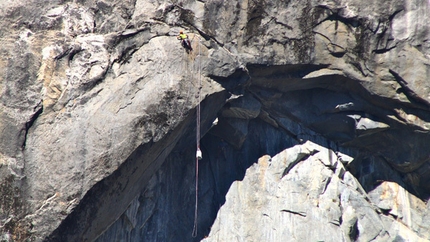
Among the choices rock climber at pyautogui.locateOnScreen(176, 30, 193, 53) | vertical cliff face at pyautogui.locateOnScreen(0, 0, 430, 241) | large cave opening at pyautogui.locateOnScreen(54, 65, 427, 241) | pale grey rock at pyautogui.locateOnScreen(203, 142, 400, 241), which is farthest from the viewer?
pale grey rock at pyautogui.locateOnScreen(203, 142, 400, 241)

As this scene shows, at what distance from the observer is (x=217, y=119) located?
19750 mm

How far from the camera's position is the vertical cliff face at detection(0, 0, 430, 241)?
54.6 ft

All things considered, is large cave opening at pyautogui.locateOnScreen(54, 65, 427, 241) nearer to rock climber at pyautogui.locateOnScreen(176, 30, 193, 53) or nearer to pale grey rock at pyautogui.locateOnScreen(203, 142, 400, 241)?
pale grey rock at pyautogui.locateOnScreen(203, 142, 400, 241)

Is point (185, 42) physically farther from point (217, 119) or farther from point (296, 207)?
point (296, 207)

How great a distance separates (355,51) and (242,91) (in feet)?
12.6

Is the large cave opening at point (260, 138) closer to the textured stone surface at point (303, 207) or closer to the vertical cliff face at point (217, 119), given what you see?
the vertical cliff face at point (217, 119)

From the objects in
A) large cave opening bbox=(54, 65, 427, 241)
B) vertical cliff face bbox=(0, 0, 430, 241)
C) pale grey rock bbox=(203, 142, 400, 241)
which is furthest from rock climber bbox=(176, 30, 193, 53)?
pale grey rock bbox=(203, 142, 400, 241)

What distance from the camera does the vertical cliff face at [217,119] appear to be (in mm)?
16641

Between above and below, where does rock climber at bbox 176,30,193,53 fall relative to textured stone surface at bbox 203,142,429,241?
above

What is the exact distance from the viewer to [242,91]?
64.2 feet

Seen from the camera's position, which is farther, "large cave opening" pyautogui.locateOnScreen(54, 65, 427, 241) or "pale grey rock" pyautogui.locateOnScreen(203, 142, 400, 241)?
"pale grey rock" pyautogui.locateOnScreen(203, 142, 400, 241)

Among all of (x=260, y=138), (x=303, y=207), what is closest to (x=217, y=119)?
(x=260, y=138)

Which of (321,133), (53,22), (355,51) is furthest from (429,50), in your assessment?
(53,22)

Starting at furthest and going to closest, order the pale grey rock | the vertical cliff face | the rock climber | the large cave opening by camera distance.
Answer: the pale grey rock, the large cave opening, the rock climber, the vertical cliff face
